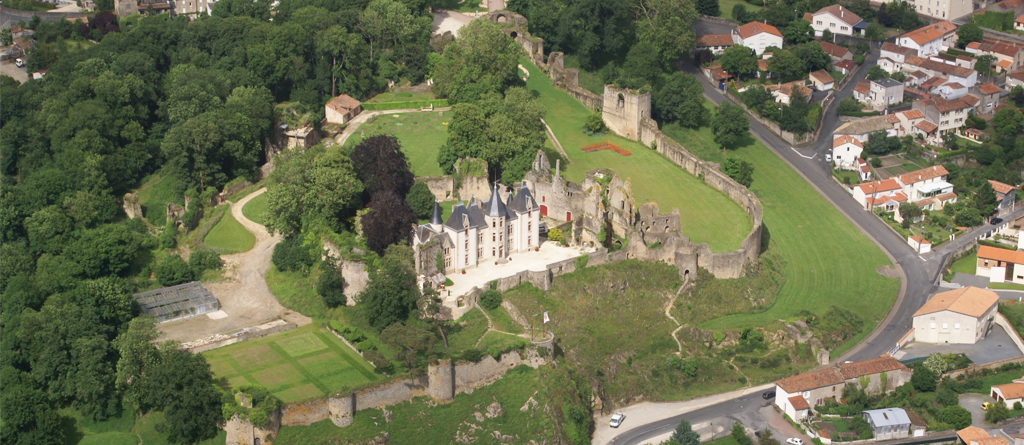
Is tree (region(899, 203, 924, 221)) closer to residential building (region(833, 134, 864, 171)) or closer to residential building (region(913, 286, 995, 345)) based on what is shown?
residential building (region(833, 134, 864, 171))

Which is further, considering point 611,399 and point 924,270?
point 924,270

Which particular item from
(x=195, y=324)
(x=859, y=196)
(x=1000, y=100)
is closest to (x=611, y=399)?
(x=195, y=324)

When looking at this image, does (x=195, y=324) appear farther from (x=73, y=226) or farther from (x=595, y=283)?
(x=595, y=283)

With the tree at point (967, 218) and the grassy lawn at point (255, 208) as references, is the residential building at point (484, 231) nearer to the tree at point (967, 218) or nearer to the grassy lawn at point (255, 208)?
the grassy lawn at point (255, 208)

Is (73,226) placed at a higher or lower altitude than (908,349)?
higher

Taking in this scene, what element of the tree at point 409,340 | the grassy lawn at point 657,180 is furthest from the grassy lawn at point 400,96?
the tree at point 409,340

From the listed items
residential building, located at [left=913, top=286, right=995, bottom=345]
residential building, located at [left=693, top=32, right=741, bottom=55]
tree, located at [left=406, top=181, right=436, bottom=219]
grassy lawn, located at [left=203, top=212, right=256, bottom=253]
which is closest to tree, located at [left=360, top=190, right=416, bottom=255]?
tree, located at [left=406, top=181, right=436, bottom=219]
